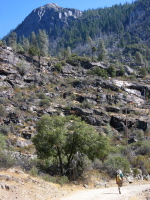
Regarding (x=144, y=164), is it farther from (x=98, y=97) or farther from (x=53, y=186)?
(x=98, y=97)

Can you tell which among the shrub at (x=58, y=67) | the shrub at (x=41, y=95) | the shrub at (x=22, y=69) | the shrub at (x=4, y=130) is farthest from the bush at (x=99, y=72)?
the shrub at (x=4, y=130)

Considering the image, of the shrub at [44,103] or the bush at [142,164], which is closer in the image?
the bush at [142,164]

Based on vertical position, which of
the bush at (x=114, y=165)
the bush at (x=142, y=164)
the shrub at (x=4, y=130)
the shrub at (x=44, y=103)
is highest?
the shrub at (x=44, y=103)

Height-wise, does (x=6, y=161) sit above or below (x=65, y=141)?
below

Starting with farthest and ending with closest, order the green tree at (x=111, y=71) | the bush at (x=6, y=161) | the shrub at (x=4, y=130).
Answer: the green tree at (x=111, y=71)
the shrub at (x=4, y=130)
the bush at (x=6, y=161)

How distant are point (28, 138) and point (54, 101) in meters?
14.7

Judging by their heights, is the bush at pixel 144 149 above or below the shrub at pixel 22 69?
below

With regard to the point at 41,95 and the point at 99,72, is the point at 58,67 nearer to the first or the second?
the point at 99,72

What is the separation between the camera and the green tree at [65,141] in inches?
618

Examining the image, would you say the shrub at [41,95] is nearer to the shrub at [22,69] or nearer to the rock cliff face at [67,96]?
the rock cliff face at [67,96]

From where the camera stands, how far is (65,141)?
53.1 ft

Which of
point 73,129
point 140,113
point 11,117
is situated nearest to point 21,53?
point 11,117

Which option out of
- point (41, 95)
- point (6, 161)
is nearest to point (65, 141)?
point (6, 161)

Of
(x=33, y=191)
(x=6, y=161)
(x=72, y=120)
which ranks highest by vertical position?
(x=72, y=120)
